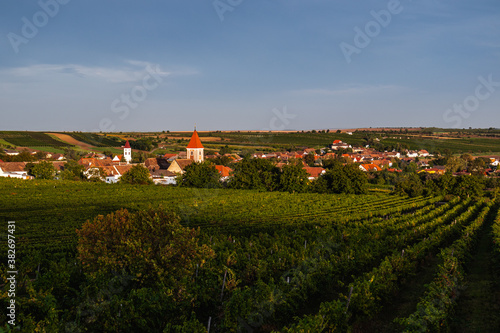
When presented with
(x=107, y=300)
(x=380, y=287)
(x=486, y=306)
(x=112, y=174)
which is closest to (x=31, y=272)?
(x=107, y=300)

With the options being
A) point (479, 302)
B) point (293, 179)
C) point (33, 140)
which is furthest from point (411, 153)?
point (33, 140)

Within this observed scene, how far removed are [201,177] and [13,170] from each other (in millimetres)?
43388

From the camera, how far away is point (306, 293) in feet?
43.2

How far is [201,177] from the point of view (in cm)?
6075

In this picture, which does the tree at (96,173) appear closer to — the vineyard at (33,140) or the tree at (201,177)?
the tree at (201,177)

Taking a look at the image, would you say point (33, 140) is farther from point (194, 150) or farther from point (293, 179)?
point (293, 179)

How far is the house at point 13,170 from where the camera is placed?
72.8 m

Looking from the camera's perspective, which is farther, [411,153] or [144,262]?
[411,153]

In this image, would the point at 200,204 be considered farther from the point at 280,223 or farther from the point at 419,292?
the point at 419,292

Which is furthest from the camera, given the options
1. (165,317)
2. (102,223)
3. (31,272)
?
(31,272)

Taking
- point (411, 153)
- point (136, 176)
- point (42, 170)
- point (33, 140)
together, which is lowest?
point (136, 176)

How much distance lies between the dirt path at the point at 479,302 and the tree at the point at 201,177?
45463mm

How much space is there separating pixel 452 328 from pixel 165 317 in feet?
30.0

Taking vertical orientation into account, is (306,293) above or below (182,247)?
below
